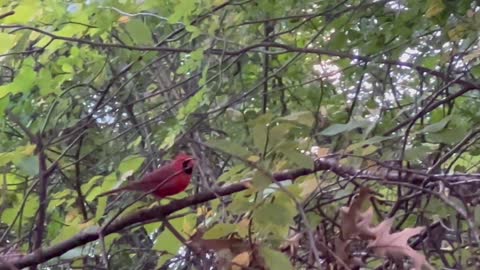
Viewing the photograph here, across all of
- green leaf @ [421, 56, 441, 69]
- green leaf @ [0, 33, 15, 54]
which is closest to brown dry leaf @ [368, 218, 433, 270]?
green leaf @ [0, 33, 15, 54]

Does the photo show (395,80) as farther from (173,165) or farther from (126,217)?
(126,217)

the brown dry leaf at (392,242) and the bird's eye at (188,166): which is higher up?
the bird's eye at (188,166)

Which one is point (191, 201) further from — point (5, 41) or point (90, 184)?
point (5, 41)

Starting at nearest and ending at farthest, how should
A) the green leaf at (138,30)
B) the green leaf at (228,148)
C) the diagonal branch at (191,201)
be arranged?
1. the green leaf at (228,148)
2. the diagonal branch at (191,201)
3. the green leaf at (138,30)

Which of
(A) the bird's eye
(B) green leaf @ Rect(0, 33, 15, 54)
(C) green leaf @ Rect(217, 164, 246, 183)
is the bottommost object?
(C) green leaf @ Rect(217, 164, 246, 183)

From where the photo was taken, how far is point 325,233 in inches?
45.4

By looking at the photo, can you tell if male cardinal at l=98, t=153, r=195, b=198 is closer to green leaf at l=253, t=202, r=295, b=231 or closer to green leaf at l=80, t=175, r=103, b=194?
green leaf at l=80, t=175, r=103, b=194

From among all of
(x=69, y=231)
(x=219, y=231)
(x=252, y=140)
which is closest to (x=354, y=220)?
(x=219, y=231)

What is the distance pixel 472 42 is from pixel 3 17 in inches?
35.3

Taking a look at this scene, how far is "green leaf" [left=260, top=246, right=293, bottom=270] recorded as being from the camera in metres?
0.97

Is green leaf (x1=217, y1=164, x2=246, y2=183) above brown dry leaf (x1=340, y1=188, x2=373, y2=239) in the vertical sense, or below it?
above

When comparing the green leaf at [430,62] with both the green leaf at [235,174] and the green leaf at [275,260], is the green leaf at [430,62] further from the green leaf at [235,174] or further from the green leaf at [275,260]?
the green leaf at [275,260]

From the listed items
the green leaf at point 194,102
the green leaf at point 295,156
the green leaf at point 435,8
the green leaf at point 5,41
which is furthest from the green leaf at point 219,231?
the green leaf at point 435,8

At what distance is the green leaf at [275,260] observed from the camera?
966 millimetres
